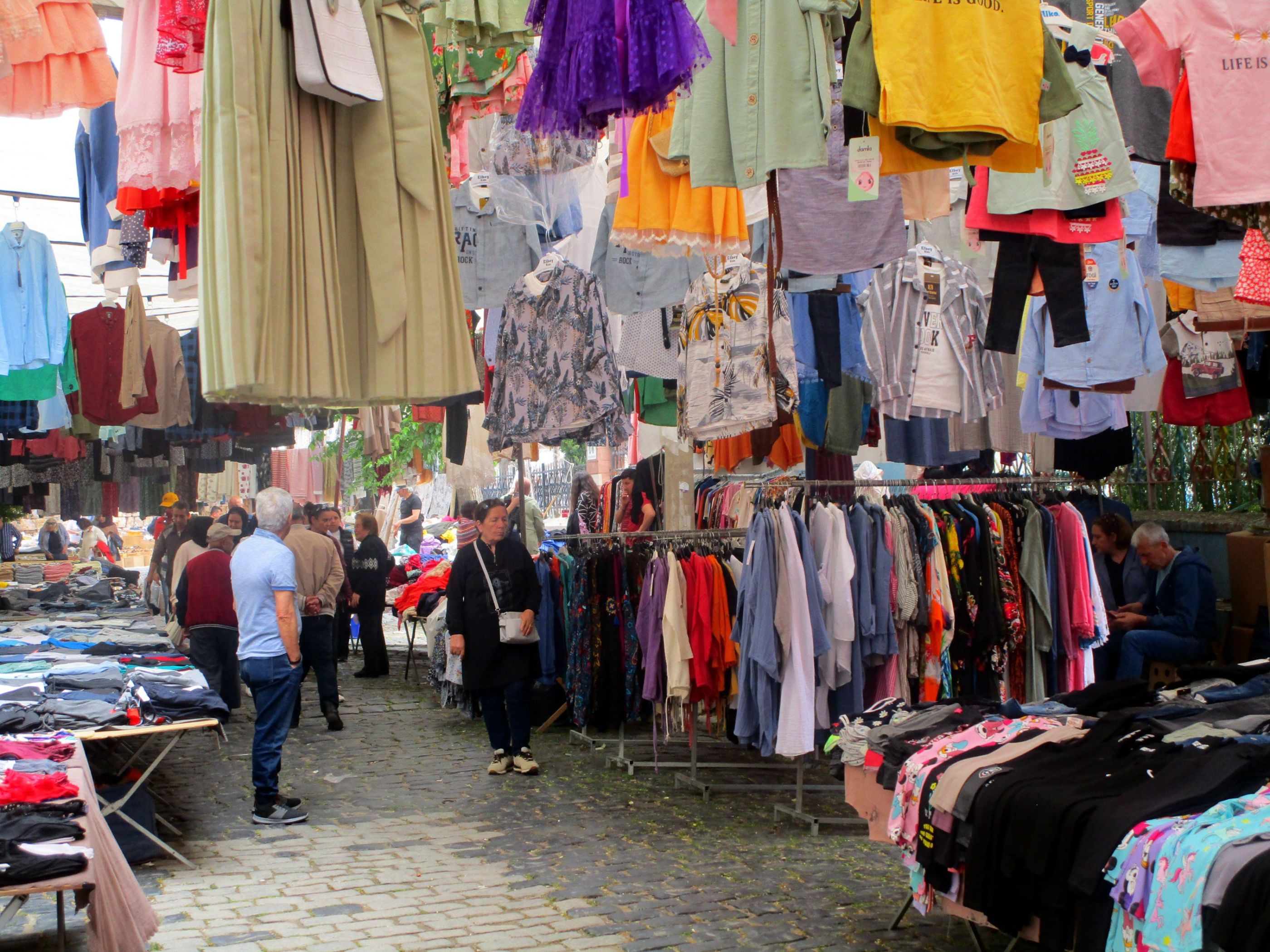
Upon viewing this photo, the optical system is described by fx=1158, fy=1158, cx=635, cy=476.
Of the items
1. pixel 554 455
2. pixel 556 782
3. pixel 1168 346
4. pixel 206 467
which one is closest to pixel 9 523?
pixel 554 455

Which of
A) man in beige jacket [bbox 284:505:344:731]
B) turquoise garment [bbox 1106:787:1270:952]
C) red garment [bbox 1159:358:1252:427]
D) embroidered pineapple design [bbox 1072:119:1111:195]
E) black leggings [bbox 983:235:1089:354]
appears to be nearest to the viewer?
turquoise garment [bbox 1106:787:1270:952]

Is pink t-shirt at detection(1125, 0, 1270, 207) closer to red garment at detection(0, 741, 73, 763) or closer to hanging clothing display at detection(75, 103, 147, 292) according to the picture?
hanging clothing display at detection(75, 103, 147, 292)

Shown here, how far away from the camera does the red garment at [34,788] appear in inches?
165

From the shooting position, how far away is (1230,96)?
3.81 meters

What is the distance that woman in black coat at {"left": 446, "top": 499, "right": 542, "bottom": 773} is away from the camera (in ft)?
25.2

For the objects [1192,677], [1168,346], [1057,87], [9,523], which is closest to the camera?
[1057,87]

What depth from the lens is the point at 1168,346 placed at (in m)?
7.14

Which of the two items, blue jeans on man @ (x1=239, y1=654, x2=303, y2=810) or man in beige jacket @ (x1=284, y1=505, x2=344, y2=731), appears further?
man in beige jacket @ (x1=284, y1=505, x2=344, y2=731)

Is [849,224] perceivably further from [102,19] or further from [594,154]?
[102,19]

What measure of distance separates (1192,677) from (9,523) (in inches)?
950

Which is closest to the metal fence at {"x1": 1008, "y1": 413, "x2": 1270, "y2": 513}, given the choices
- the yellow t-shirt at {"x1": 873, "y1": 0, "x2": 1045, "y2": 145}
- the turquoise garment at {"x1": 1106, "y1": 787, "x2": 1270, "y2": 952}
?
the yellow t-shirt at {"x1": 873, "y1": 0, "x2": 1045, "y2": 145}

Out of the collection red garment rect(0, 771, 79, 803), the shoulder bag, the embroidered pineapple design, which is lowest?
red garment rect(0, 771, 79, 803)

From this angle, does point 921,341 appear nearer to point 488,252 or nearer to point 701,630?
point 701,630

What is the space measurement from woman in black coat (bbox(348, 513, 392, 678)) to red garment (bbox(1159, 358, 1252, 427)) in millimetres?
7695
